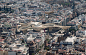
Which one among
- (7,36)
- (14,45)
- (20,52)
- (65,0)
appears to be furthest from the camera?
(65,0)

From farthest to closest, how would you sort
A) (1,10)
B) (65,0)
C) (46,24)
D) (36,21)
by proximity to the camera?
(65,0) < (1,10) < (36,21) < (46,24)

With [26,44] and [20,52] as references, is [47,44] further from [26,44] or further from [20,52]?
[20,52]

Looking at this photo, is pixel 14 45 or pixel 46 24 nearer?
pixel 14 45

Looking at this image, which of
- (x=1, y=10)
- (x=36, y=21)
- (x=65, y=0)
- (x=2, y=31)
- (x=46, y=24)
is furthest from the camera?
(x=65, y=0)

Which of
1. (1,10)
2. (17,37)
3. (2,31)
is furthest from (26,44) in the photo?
(1,10)

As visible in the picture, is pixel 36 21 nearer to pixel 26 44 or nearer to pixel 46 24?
pixel 46 24

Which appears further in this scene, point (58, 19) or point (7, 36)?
point (58, 19)

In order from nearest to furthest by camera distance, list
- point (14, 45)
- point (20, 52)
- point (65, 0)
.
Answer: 1. point (20, 52)
2. point (14, 45)
3. point (65, 0)

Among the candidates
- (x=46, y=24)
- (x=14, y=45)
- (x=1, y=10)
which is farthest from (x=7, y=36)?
(x=1, y=10)
